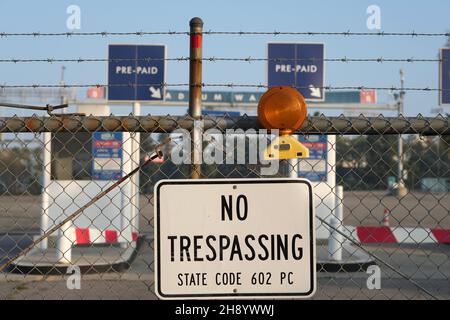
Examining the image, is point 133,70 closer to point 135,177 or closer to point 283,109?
point 135,177

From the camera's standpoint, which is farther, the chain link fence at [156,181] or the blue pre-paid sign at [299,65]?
the blue pre-paid sign at [299,65]

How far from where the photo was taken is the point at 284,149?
10.3ft

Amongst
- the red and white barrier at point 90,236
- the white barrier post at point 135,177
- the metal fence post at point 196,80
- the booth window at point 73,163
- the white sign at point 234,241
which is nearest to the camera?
the white sign at point 234,241

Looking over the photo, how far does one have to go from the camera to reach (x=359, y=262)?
9.89 meters

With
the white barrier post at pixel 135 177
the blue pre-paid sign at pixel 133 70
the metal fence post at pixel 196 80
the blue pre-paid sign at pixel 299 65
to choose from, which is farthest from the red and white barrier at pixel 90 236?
the metal fence post at pixel 196 80

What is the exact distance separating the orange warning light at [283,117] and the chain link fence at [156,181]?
19 cm

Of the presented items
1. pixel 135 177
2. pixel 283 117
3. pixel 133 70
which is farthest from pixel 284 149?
pixel 133 70

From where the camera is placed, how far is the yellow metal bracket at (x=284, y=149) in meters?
3.10

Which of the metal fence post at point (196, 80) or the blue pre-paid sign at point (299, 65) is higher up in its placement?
the blue pre-paid sign at point (299, 65)

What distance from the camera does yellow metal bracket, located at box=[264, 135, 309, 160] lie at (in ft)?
10.2

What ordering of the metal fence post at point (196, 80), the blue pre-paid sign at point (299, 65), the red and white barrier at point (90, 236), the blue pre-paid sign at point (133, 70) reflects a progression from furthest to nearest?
the blue pre-paid sign at point (299, 65), the blue pre-paid sign at point (133, 70), the red and white barrier at point (90, 236), the metal fence post at point (196, 80)

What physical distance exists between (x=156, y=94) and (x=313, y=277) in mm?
9953

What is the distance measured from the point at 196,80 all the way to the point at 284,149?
0.59m

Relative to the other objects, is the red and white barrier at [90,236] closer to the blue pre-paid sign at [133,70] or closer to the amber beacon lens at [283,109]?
the blue pre-paid sign at [133,70]
